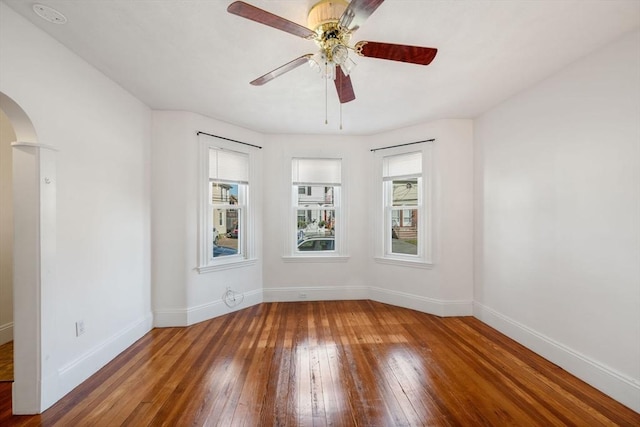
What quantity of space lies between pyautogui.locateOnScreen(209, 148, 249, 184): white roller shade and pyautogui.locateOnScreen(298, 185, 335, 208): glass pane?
0.92 m

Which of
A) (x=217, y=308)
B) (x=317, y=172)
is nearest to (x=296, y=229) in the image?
(x=317, y=172)

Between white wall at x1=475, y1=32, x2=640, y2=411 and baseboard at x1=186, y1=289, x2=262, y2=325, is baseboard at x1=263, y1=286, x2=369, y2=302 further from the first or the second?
white wall at x1=475, y1=32, x2=640, y2=411

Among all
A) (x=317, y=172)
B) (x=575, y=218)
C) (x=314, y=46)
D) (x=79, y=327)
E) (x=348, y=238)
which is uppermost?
(x=314, y=46)

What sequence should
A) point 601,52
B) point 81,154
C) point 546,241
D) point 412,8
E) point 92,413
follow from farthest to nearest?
point 546,241 → point 81,154 → point 601,52 → point 92,413 → point 412,8

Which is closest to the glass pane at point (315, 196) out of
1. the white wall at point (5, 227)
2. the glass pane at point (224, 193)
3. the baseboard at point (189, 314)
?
the glass pane at point (224, 193)

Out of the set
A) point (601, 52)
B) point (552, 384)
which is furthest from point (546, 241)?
point (601, 52)

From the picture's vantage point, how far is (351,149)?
4.35 meters

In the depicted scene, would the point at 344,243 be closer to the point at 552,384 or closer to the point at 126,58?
the point at 552,384

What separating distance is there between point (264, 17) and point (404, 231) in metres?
3.47

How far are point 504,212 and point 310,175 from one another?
8.92 feet

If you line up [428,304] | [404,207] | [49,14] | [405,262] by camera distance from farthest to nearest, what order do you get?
[404,207] < [405,262] < [428,304] < [49,14]

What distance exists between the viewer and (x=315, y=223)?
4.43 metres

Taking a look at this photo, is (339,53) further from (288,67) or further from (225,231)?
(225,231)

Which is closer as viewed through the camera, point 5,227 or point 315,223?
point 5,227
